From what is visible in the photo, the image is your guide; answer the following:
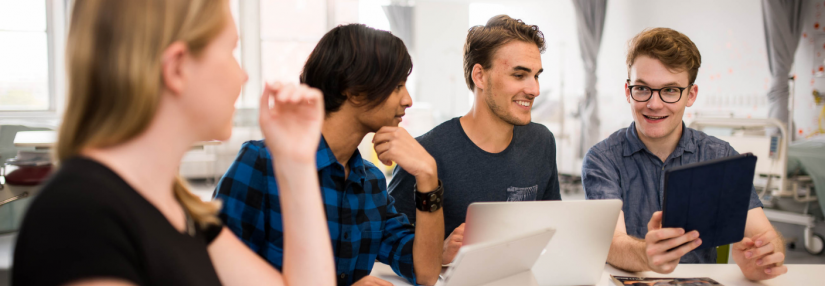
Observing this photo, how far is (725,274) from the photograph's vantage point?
133 centimetres

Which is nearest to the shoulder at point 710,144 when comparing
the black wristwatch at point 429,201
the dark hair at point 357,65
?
the black wristwatch at point 429,201

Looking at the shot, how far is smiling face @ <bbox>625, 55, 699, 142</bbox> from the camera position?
5.14 feet

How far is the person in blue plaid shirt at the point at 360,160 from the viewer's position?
1.21 metres

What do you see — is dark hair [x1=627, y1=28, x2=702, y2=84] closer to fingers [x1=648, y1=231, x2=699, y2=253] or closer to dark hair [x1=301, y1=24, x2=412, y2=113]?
fingers [x1=648, y1=231, x2=699, y2=253]

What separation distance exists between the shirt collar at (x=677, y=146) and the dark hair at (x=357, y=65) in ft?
2.76

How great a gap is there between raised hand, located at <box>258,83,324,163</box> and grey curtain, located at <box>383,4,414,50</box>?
648cm

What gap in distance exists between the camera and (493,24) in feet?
5.90

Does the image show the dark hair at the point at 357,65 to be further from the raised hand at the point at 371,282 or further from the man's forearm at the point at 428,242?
the raised hand at the point at 371,282

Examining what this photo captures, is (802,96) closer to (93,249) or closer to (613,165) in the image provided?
(613,165)

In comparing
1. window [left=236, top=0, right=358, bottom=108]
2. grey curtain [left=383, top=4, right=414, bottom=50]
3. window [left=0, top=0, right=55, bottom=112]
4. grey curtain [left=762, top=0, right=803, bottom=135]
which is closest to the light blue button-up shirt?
grey curtain [left=762, top=0, right=803, bottom=135]

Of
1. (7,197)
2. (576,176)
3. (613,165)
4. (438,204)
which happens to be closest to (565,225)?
(438,204)

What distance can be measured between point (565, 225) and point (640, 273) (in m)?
0.38

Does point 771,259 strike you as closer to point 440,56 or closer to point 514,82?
point 514,82

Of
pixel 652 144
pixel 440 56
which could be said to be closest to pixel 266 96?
pixel 652 144
